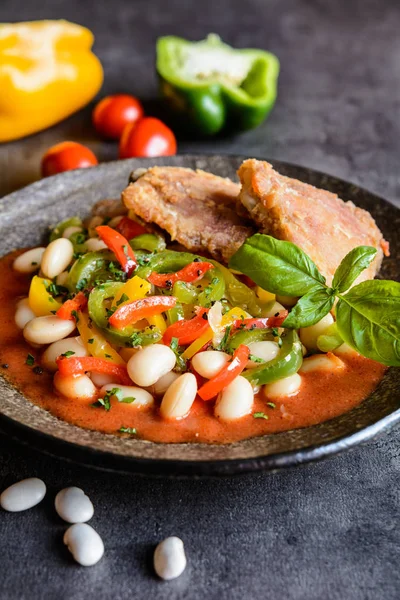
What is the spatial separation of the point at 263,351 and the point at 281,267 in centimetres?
48

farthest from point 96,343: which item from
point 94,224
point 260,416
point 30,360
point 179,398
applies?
point 94,224

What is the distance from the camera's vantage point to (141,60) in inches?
351

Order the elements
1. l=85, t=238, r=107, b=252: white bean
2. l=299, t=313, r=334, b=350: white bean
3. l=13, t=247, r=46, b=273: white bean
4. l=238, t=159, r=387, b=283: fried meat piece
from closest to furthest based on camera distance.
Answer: l=299, t=313, r=334, b=350: white bean, l=238, t=159, r=387, b=283: fried meat piece, l=85, t=238, r=107, b=252: white bean, l=13, t=247, r=46, b=273: white bean

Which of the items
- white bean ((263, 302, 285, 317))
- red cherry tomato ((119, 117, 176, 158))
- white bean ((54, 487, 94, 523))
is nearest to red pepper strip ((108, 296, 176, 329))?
white bean ((263, 302, 285, 317))

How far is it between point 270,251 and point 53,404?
1.44 metres

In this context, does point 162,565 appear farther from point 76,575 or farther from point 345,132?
point 345,132

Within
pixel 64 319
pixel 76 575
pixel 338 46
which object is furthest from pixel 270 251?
pixel 338 46

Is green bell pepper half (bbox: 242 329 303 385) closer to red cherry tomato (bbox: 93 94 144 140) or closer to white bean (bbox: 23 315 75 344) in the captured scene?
white bean (bbox: 23 315 75 344)

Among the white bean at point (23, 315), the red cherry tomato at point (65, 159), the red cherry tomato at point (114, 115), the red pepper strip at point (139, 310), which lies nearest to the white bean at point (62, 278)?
the white bean at point (23, 315)

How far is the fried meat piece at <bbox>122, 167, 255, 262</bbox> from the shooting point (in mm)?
4565

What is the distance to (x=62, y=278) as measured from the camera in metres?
4.55

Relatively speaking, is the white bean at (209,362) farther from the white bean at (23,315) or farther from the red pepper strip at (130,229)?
the red pepper strip at (130,229)

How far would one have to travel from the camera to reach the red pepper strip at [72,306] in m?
4.16

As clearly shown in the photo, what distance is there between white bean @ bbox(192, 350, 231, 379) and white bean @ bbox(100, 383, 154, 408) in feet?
0.98
